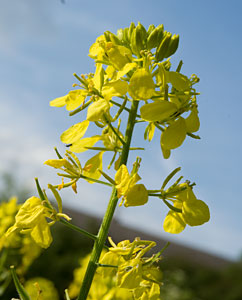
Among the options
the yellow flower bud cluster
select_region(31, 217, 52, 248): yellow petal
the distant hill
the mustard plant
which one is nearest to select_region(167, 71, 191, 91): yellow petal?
the mustard plant

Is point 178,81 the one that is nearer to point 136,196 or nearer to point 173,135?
point 173,135

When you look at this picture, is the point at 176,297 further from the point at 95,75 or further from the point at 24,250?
the point at 95,75

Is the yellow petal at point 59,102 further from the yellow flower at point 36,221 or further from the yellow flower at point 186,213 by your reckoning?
the yellow flower at point 186,213

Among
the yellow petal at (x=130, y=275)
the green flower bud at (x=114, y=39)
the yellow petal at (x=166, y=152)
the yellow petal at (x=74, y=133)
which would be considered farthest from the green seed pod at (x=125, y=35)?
the yellow petal at (x=130, y=275)

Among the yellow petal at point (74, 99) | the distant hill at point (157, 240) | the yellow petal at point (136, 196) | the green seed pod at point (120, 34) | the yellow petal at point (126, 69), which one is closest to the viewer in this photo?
the yellow petal at point (136, 196)

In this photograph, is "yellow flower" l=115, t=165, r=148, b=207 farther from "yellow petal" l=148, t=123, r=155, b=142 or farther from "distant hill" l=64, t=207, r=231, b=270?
"distant hill" l=64, t=207, r=231, b=270

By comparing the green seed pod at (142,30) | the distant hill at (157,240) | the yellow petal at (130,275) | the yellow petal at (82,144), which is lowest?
the distant hill at (157,240)

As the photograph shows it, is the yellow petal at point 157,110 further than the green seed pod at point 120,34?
No

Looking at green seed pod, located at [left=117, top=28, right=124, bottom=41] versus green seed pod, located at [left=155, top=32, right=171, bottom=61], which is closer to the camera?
green seed pod, located at [left=155, top=32, right=171, bottom=61]
